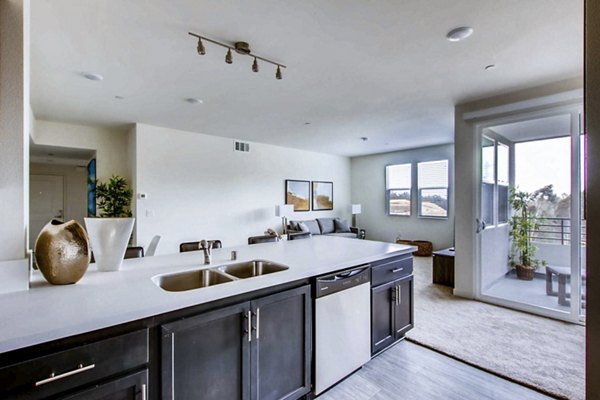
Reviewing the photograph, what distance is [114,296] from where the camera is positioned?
124 cm

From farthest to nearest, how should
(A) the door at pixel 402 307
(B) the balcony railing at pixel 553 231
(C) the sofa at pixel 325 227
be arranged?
(C) the sofa at pixel 325 227 < (B) the balcony railing at pixel 553 231 < (A) the door at pixel 402 307

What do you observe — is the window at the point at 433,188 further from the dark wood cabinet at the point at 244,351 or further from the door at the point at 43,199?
the door at the point at 43,199

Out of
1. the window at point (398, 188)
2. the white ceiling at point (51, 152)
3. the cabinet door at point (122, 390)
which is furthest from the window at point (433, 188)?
the white ceiling at point (51, 152)

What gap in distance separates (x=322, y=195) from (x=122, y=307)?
7066 mm

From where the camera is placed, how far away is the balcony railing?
3.22m

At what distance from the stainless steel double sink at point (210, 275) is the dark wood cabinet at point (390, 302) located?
887mm

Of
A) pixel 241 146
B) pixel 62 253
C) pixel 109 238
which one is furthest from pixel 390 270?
pixel 241 146

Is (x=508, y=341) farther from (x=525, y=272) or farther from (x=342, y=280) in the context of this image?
(x=342, y=280)

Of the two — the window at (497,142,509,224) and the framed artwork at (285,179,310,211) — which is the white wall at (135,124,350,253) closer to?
the framed artwork at (285,179,310,211)

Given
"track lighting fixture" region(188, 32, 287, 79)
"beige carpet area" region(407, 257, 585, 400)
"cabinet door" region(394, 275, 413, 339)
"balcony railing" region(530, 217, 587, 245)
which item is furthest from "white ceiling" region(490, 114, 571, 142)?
"track lighting fixture" region(188, 32, 287, 79)

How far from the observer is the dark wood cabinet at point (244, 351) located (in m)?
1.24

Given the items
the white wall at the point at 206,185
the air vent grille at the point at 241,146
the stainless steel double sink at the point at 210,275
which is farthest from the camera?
the air vent grille at the point at 241,146

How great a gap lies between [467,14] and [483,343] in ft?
9.18

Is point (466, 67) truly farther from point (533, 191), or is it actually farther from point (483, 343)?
point (483, 343)
